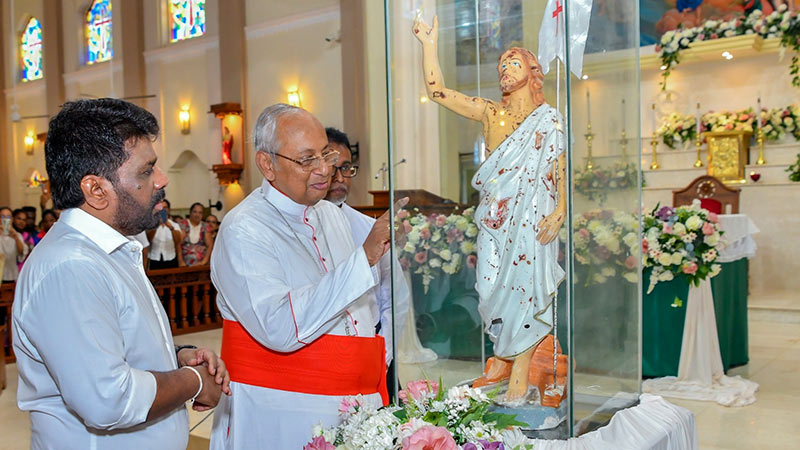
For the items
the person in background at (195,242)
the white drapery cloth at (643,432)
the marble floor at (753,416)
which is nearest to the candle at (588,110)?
the white drapery cloth at (643,432)

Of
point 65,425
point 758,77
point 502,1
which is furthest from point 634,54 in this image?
point 758,77

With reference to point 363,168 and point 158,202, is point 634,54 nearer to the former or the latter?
point 158,202

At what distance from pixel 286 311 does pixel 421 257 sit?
1.86 feet

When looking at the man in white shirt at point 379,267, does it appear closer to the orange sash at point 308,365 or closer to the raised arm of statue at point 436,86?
the orange sash at point 308,365

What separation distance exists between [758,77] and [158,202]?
11.1 m

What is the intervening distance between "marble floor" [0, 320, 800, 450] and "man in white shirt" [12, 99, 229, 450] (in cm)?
217

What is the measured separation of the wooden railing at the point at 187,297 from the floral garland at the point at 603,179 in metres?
7.02

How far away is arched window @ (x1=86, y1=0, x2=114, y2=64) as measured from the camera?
16.6 metres

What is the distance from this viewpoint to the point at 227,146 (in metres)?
13.2

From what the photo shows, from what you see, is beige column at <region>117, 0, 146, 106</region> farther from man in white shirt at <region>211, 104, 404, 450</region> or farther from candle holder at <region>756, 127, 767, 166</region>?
man in white shirt at <region>211, 104, 404, 450</region>

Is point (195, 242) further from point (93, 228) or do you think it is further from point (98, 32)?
point (98, 32)

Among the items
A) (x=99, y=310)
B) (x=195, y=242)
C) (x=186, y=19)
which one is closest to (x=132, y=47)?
(x=186, y=19)

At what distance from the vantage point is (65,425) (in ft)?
5.19

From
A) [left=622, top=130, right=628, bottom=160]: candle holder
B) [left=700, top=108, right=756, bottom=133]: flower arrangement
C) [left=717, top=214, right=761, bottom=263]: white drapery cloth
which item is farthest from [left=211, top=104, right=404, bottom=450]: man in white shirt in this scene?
[left=700, top=108, right=756, bottom=133]: flower arrangement
